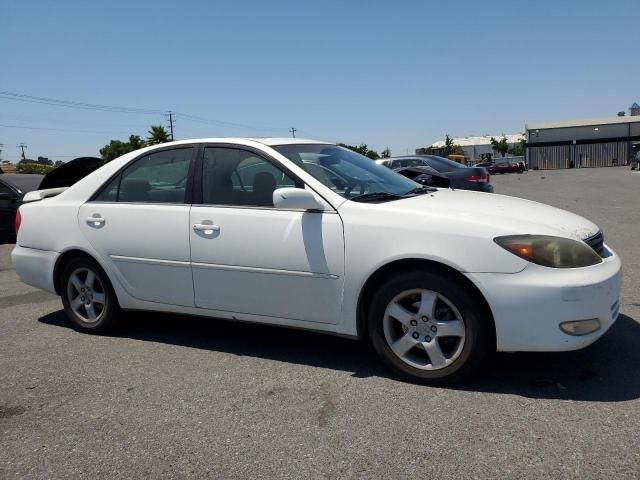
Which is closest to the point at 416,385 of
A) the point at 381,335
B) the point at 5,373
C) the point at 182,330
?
the point at 381,335

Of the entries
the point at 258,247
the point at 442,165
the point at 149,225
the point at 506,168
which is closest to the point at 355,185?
the point at 258,247

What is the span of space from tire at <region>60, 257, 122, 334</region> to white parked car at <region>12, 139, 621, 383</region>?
12 mm

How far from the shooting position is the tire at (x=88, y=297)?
4625 millimetres

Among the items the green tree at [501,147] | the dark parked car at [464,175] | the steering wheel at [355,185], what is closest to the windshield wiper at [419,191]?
the steering wheel at [355,185]

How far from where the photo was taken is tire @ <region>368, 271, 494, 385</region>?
128 inches

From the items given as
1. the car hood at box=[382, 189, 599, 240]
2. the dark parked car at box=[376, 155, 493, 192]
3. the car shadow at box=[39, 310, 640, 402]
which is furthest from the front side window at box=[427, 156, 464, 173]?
the car hood at box=[382, 189, 599, 240]

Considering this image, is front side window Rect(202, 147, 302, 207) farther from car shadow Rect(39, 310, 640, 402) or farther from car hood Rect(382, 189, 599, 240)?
car shadow Rect(39, 310, 640, 402)

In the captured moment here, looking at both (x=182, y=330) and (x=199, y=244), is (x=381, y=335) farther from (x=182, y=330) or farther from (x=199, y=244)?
(x=182, y=330)

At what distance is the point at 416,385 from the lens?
11.3 ft

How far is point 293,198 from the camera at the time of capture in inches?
→ 140

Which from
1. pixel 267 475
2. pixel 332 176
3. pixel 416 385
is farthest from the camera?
pixel 332 176

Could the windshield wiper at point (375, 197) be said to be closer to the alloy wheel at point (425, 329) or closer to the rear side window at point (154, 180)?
the alloy wheel at point (425, 329)

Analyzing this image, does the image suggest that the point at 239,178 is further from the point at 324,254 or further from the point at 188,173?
the point at 324,254

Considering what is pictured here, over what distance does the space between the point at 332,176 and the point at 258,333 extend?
4.94ft
